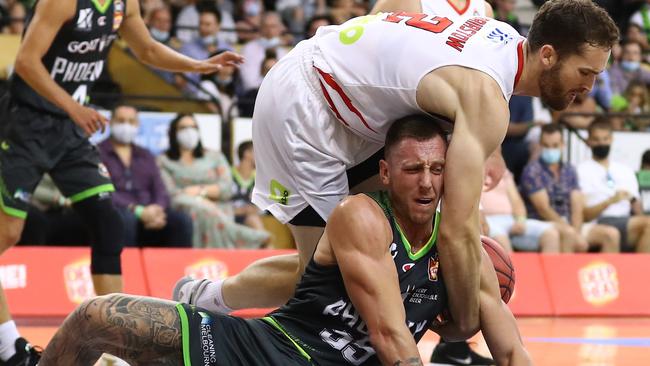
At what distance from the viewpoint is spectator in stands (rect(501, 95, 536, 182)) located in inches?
386

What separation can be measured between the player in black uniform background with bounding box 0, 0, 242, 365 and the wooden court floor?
31.2 inches

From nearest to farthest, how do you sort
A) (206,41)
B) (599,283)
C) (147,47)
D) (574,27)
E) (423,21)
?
1. (574,27)
2. (423,21)
3. (147,47)
4. (599,283)
5. (206,41)

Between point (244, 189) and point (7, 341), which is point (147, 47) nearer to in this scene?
point (7, 341)

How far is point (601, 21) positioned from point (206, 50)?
694cm

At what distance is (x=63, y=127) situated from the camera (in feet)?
18.8

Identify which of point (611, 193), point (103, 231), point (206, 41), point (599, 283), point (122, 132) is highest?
point (103, 231)

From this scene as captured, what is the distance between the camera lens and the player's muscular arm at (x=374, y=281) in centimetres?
341

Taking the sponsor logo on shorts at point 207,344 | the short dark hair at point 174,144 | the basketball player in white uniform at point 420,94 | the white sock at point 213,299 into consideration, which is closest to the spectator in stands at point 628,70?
the short dark hair at point 174,144

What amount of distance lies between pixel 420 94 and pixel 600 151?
6.30 metres

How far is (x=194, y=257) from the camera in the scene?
317 inches

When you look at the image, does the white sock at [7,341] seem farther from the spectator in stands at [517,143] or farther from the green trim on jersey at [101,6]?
the spectator in stands at [517,143]

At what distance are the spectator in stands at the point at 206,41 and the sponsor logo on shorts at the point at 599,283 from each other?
3.62 m

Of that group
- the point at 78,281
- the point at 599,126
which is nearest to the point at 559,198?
the point at 599,126

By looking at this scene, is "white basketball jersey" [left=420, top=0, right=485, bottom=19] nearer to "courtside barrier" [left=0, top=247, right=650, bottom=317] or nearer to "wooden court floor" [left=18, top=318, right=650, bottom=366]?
"wooden court floor" [left=18, top=318, right=650, bottom=366]
